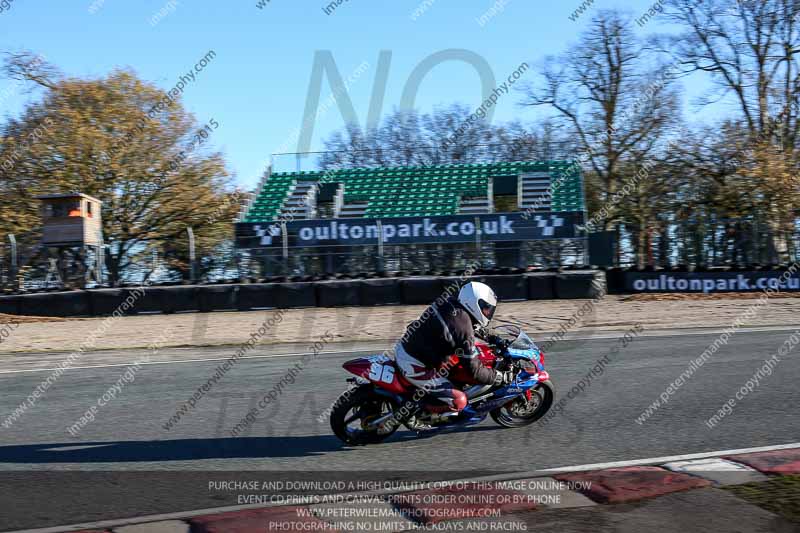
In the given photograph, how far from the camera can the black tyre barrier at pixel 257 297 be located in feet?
72.2

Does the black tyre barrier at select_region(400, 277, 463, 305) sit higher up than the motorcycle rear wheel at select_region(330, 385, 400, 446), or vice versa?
the black tyre barrier at select_region(400, 277, 463, 305)

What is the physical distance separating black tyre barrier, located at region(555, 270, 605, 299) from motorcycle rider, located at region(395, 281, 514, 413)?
15.1m

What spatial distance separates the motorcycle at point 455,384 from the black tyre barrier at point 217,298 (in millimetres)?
15036

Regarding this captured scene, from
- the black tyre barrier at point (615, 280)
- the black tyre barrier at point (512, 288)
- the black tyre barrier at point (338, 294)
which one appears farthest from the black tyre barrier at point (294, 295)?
the black tyre barrier at point (615, 280)

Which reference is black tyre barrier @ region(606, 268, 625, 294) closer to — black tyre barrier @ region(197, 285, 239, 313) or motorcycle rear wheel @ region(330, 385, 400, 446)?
black tyre barrier @ region(197, 285, 239, 313)

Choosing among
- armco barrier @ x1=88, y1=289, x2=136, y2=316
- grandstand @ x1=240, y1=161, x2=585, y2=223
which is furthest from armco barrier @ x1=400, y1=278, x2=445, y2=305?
armco barrier @ x1=88, y1=289, x2=136, y2=316

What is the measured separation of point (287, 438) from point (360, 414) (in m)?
0.93

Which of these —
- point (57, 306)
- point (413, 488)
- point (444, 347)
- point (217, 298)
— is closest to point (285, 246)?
point (217, 298)

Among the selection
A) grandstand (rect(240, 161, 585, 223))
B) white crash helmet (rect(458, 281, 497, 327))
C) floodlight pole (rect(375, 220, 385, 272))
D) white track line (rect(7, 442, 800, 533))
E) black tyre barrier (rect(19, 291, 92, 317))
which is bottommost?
white track line (rect(7, 442, 800, 533))

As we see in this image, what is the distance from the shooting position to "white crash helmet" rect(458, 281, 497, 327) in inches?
282

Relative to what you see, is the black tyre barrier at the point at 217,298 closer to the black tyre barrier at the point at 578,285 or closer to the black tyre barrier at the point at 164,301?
the black tyre barrier at the point at 164,301

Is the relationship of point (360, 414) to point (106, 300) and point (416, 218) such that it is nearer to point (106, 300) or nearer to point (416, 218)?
point (106, 300)

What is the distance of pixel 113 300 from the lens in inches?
853

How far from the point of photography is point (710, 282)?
22.2 m
